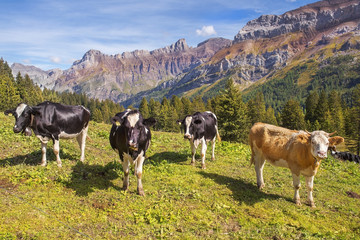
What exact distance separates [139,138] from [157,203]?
8.15 feet

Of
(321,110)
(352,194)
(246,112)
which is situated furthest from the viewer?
(321,110)

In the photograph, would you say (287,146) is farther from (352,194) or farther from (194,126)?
(194,126)

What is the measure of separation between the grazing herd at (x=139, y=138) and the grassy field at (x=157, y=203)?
2.86 ft

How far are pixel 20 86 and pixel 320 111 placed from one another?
370 feet

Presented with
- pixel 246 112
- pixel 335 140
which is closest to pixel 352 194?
pixel 335 140

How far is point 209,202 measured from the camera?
872cm

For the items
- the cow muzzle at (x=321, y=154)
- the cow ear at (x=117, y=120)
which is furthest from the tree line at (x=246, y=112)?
the cow ear at (x=117, y=120)

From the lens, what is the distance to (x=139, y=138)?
8.31m

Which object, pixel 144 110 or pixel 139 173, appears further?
pixel 144 110

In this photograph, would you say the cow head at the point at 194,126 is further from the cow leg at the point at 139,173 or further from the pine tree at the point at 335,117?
the pine tree at the point at 335,117

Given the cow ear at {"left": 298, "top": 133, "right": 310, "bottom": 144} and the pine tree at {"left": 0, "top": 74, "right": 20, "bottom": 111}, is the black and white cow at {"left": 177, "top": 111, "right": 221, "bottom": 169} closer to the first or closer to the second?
the cow ear at {"left": 298, "top": 133, "right": 310, "bottom": 144}

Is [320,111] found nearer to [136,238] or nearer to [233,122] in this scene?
[233,122]

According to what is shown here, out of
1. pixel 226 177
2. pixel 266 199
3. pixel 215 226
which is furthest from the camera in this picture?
pixel 226 177

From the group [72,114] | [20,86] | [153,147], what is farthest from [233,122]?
[20,86]
